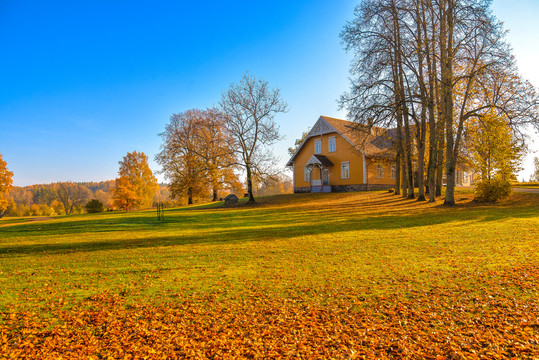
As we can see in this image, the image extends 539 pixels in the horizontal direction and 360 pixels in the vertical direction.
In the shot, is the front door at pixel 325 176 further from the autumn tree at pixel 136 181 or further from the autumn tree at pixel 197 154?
the autumn tree at pixel 136 181

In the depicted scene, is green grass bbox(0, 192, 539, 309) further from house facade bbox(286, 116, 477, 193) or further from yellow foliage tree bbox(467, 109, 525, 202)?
house facade bbox(286, 116, 477, 193)

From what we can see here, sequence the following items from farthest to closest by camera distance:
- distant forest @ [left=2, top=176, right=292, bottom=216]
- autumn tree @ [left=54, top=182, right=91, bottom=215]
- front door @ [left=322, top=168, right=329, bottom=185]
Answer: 1. autumn tree @ [left=54, top=182, right=91, bottom=215]
2. distant forest @ [left=2, top=176, right=292, bottom=216]
3. front door @ [left=322, top=168, right=329, bottom=185]

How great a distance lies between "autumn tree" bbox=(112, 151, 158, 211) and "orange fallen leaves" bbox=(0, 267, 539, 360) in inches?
1483

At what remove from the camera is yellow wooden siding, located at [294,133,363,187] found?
2875cm

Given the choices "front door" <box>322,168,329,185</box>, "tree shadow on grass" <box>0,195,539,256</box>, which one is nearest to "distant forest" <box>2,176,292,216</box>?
"front door" <box>322,168,329,185</box>

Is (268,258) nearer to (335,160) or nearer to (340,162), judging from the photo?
(340,162)

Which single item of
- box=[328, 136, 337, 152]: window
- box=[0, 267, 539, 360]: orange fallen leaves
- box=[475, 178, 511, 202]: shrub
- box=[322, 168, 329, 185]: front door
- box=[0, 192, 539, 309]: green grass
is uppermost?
box=[328, 136, 337, 152]: window

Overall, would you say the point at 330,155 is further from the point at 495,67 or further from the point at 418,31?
the point at 495,67

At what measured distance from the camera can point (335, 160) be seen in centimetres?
3097

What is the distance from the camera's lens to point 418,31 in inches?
737

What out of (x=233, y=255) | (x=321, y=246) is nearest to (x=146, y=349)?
(x=233, y=255)

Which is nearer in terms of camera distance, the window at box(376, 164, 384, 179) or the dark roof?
the window at box(376, 164, 384, 179)

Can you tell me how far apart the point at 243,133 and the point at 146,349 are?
23485 millimetres

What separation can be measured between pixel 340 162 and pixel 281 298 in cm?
2691
